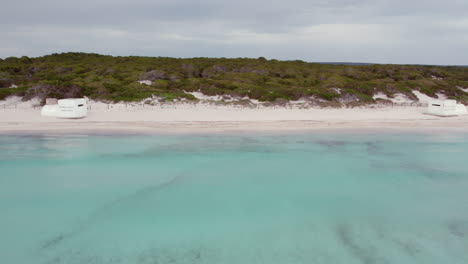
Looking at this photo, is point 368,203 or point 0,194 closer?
point 368,203

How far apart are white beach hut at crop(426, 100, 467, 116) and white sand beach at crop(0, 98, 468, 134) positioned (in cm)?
32

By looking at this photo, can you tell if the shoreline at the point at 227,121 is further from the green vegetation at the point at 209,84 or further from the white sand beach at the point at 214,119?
the green vegetation at the point at 209,84

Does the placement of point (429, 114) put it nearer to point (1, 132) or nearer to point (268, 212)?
point (268, 212)

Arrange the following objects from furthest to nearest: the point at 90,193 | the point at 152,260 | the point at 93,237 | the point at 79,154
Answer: the point at 79,154, the point at 90,193, the point at 93,237, the point at 152,260

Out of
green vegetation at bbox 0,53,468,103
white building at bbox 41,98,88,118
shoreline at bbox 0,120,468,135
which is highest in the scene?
green vegetation at bbox 0,53,468,103

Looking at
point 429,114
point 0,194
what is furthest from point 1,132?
point 429,114

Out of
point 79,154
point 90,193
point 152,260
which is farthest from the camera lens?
point 79,154

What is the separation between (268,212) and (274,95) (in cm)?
1197

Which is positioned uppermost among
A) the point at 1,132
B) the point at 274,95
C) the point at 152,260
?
the point at 274,95

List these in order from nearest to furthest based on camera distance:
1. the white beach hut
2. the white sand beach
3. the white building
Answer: the white sand beach < the white building < the white beach hut

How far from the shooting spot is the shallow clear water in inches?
219

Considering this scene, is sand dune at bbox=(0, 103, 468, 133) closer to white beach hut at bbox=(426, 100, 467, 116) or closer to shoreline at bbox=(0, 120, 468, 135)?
shoreline at bbox=(0, 120, 468, 135)

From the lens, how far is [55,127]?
13289mm

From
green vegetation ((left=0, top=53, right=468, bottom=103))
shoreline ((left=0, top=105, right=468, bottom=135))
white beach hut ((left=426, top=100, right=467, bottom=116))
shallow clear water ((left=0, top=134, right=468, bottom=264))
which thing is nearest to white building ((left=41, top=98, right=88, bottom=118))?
shoreline ((left=0, top=105, right=468, bottom=135))
